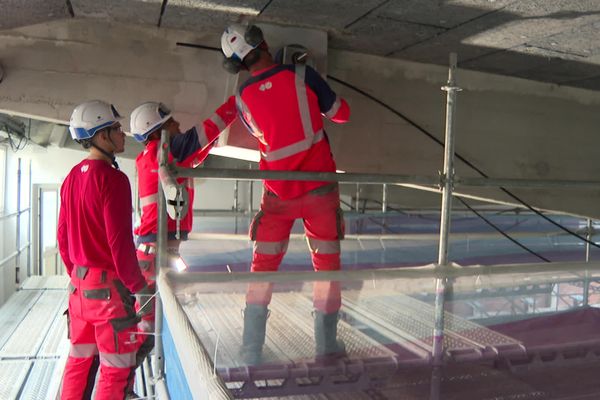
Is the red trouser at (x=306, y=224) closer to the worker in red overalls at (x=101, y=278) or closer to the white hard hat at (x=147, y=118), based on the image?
the worker in red overalls at (x=101, y=278)

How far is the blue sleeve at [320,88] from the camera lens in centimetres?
266

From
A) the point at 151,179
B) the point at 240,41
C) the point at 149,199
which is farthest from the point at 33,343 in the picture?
the point at 240,41

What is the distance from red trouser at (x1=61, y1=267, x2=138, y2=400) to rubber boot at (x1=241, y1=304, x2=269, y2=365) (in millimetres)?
657

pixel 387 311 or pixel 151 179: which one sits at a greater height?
pixel 151 179

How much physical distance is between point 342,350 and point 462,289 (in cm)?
102

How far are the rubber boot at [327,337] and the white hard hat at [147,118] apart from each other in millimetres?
1574

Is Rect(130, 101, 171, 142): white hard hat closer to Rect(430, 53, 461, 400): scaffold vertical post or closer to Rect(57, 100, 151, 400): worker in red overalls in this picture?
Rect(57, 100, 151, 400): worker in red overalls

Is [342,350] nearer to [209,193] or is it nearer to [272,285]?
[272,285]

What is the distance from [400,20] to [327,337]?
2020 mm

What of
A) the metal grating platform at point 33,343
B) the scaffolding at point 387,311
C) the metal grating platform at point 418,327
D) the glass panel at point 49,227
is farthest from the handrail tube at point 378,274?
the glass panel at point 49,227

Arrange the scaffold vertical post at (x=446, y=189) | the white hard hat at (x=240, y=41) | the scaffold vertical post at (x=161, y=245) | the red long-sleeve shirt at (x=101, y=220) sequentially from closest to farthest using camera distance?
the scaffold vertical post at (x=161, y=245)
the red long-sleeve shirt at (x=101, y=220)
the scaffold vertical post at (x=446, y=189)
the white hard hat at (x=240, y=41)

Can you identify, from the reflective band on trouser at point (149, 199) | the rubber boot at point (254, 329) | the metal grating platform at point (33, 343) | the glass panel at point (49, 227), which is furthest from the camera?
the glass panel at point (49, 227)

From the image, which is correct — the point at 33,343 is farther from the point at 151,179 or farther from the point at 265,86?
the point at 265,86

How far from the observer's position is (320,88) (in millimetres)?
2676
